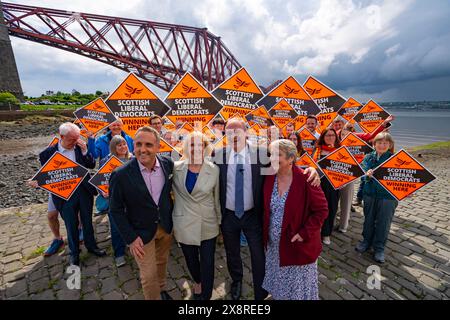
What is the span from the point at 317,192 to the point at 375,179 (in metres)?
1.86

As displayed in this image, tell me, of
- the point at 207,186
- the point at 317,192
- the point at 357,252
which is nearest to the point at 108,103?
the point at 207,186

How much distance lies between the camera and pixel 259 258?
2.72m

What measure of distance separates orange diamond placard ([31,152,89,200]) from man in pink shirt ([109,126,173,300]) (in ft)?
4.72

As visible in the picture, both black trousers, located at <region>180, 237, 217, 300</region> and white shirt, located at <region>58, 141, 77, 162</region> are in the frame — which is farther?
white shirt, located at <region>58, 141, 77, 162</region>

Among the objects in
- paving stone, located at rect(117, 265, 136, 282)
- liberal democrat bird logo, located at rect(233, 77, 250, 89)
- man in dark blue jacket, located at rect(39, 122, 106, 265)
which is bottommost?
paving stone, located at rect(117, 265, 136, 282)

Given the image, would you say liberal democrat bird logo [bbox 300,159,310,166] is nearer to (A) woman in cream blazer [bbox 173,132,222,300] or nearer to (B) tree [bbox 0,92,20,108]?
(A) woman in cream blazer [bbox 173,132,222,300]

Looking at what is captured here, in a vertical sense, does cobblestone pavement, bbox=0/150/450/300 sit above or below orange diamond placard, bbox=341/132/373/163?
below

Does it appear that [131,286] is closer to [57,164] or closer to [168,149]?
[57,164]

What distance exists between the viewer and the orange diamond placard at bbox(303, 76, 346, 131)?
5.01 metres

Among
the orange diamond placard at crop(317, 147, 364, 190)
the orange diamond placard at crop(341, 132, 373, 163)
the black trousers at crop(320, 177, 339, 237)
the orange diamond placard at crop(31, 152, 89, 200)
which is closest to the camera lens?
the orange diamond placard at crop(31, 152, 89, 200)

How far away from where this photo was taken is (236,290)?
2.99 metres

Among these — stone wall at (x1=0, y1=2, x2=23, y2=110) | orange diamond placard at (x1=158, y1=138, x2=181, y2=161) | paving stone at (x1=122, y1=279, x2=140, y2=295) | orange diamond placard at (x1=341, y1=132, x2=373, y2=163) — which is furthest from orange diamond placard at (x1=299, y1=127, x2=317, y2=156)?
stone wall at (x1=0, y1=2, x2=23, y2=110)

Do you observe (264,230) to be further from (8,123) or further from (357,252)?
(8,123)

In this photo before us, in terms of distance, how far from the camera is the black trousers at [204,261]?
269cm
